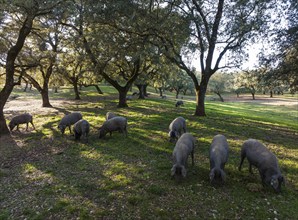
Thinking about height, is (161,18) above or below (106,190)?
above

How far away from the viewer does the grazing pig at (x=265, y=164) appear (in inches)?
343

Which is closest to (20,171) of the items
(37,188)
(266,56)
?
(37,188)

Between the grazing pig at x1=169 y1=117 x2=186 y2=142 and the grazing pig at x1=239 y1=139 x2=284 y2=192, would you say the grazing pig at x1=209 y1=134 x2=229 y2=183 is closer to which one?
the grazing pig at x1=239 y1=139 x2=284 y2=192

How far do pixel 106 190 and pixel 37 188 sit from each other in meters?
2.78

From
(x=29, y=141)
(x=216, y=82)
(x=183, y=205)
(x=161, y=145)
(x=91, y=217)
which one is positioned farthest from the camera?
(x=216, y=82)

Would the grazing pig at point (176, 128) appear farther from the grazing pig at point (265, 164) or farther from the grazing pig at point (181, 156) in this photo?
the grazing pig at point (265, 164)

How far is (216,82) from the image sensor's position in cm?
8625

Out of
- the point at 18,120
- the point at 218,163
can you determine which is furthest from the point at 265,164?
the point at 18,120

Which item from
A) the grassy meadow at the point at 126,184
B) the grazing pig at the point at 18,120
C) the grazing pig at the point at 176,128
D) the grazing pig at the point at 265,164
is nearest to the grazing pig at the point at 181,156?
the grassy meadow at the point at 126,184

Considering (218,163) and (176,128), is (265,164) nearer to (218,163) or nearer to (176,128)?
(218,163)

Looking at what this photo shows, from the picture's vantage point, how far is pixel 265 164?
9156 millimetres

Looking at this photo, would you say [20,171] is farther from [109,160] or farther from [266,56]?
[266,56]

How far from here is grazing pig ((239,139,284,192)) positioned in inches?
343

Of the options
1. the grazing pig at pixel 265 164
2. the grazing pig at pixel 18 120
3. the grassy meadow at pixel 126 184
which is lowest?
the grassy meadow at pixel 126 184
